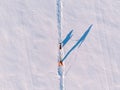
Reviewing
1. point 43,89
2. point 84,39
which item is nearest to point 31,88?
point 43,89

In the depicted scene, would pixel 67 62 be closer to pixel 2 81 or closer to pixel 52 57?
pixel 52 57

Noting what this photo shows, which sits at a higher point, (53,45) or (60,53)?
(53,45)

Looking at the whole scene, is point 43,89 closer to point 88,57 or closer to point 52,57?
point 52,57

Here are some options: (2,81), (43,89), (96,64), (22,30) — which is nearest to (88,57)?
(96,64)

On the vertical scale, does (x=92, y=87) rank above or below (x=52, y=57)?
below

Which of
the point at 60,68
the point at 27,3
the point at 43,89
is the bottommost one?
the point at 43,89

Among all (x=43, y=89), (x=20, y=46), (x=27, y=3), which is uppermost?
(x=27, y=3)
